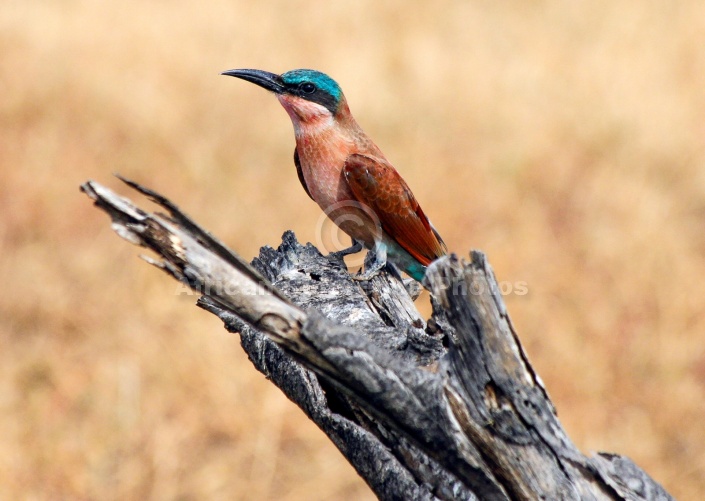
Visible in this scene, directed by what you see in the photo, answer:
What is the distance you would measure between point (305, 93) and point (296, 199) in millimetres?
3314

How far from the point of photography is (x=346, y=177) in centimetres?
410

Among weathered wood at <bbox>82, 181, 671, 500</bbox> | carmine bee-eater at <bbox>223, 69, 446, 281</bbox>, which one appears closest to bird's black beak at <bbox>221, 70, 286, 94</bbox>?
carmine bee-eater at <bbox>223, 69, 446, 281</bbox>

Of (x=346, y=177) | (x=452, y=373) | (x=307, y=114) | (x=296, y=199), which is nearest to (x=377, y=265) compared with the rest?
(x=346, y=177)

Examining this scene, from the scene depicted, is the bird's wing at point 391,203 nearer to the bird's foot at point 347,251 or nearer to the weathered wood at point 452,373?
the bird's foot at point 347,251

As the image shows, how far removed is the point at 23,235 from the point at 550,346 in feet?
14.2

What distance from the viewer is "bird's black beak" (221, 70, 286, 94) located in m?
4.17

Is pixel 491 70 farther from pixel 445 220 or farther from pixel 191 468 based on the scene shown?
pixel 191 468

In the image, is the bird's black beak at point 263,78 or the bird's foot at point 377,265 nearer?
the bird's foot at point 377,265

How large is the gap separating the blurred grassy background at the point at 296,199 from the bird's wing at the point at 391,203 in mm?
1403

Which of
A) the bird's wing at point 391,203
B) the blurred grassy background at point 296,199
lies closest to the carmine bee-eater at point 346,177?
the bird's wing at point 391,203

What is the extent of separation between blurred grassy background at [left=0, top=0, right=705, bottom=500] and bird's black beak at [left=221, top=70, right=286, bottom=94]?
2.07m

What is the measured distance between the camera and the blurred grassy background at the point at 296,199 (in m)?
5.16

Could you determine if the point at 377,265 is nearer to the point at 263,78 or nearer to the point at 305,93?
the point at 305,93

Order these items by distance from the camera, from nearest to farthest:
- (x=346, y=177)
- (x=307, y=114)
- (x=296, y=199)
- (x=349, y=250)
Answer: (x=346, y=177) < (x=307, y=114) < (x=349, y=250) < (x=296, y=199)
